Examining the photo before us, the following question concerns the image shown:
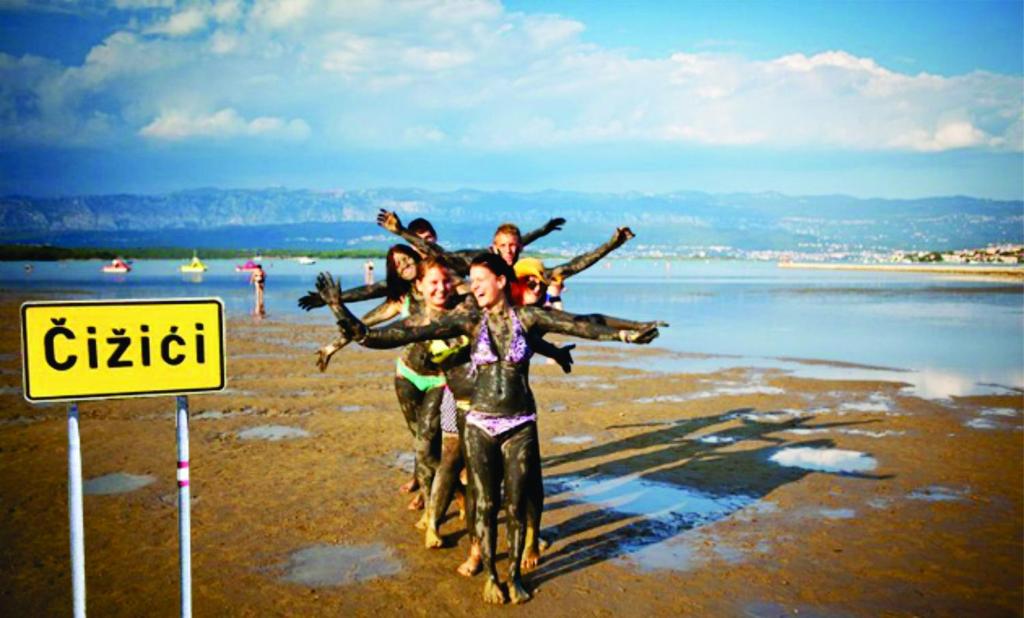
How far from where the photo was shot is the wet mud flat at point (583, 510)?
5.93m

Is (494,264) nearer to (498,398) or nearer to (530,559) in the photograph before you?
(498,398)

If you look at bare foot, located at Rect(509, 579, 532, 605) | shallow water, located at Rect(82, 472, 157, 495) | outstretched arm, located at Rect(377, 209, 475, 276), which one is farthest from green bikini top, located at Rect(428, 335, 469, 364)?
shallow water, located at Rect(82, 472, 157, 495)

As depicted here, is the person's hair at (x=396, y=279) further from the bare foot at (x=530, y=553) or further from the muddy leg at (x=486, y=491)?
the bare foot at (x=530, y=553)

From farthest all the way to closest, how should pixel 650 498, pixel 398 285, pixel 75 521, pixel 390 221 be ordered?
pixel 650 498
pixel 390 221
pixel 398 285
pixel 75 521

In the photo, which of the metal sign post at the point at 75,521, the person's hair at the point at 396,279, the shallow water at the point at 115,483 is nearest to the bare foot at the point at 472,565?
the person's hair at the point at 396,279

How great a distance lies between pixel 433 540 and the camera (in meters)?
6.86

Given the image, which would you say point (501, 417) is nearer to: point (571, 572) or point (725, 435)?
point (571, 572)

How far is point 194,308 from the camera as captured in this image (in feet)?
13.5

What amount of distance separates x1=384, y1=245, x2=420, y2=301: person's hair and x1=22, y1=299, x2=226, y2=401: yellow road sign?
3763mm

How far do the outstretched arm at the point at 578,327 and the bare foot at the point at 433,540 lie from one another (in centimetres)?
223

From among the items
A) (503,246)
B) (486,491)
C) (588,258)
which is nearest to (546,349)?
(486,491)

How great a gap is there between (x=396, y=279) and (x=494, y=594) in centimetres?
342

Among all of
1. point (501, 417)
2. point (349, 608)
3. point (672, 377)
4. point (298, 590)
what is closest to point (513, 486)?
point (501, 417)

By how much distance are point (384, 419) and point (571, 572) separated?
20.9ft
